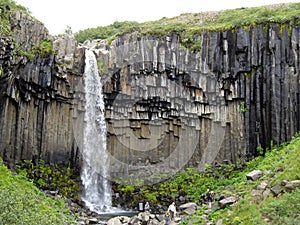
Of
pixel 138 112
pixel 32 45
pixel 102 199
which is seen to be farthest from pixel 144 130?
pixel 32 45

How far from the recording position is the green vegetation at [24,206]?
11.1 meters

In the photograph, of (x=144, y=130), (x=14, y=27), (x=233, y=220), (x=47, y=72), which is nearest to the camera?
(x=233, y=220)

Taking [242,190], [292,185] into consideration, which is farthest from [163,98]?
[292,185]

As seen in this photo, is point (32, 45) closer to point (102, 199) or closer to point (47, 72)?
point (47, 72)

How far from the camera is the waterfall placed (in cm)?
2564

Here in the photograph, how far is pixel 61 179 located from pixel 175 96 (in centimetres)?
951

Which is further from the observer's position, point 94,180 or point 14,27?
point 94,180

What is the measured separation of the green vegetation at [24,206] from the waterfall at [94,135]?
4.93 m

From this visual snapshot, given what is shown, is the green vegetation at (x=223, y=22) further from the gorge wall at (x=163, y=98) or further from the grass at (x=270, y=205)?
the grass at (x=270, y=205)

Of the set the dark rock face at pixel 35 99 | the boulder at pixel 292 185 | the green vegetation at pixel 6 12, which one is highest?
the green vegetation at pixel 6 12

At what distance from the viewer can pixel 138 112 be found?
88.7 feet

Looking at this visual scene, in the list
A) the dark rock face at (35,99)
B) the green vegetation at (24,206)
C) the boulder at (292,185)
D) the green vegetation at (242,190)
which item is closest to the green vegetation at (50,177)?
the dark rock face at (35,99)

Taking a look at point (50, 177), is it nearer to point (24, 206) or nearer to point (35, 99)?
point (35, 99)

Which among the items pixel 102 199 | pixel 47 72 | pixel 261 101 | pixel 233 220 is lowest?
pixel 102 199
